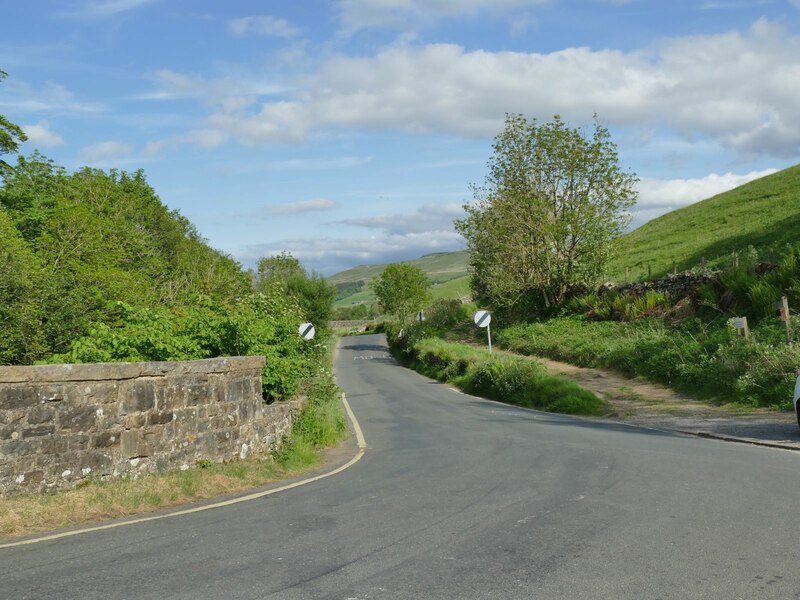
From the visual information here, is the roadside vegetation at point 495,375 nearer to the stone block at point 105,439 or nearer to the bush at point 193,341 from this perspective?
the bush at point 193,341

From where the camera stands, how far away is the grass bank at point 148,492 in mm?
7945

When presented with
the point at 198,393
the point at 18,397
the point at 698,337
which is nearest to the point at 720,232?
the point at 698,337

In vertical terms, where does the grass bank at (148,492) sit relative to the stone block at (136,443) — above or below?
below

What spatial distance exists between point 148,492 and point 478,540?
4.27 m

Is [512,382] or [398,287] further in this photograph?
[398,287]

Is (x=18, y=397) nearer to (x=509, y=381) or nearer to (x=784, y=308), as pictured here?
(x=784, y=308)

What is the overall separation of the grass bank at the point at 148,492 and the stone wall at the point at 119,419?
8.7 inches

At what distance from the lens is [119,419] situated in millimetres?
9602

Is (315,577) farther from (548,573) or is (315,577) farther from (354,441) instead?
(354,441)

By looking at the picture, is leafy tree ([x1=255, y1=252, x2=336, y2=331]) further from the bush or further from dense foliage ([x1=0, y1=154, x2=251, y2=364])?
the bush

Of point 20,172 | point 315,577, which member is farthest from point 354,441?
point 20,172

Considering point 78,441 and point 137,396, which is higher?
point 137,396

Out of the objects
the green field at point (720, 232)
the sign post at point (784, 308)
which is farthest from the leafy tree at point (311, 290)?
the sign post at point (784, 308)

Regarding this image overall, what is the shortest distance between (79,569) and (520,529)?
388cm
